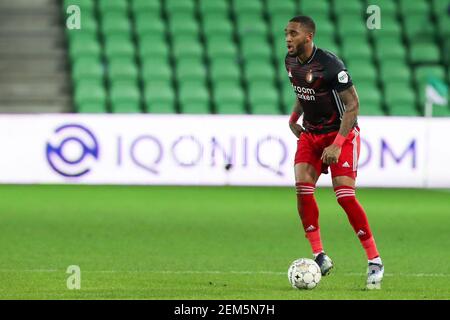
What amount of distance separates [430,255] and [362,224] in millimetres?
2315

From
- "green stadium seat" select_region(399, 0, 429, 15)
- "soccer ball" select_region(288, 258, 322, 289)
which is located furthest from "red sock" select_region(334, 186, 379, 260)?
"green stadium seat" select_region(399, 0, 429, 15)

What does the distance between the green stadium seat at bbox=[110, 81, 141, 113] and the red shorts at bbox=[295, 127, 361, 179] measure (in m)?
10.9

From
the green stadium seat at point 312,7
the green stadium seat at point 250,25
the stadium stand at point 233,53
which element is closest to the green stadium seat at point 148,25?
the stadium stand at point 233,53

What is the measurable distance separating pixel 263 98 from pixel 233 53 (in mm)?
1205

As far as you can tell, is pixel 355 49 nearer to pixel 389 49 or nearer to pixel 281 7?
pixel 389 49

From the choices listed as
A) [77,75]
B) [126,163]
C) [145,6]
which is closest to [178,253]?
[126,163]

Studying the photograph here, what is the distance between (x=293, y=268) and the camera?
335 inches

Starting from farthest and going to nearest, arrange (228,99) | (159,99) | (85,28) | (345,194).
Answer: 1. (85,28)
2. (228,99)
3. (159,99)
4. (345,194)

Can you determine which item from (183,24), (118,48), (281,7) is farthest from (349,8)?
(118,48)

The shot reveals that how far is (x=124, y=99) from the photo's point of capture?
19.8 meters

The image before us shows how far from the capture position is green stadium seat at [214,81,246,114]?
65.8 ft

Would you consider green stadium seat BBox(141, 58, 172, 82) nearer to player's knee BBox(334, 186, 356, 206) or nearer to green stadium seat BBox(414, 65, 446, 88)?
green stadium seat BBox(414, 65, 446, 88)

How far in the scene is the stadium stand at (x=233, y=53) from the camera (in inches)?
794
